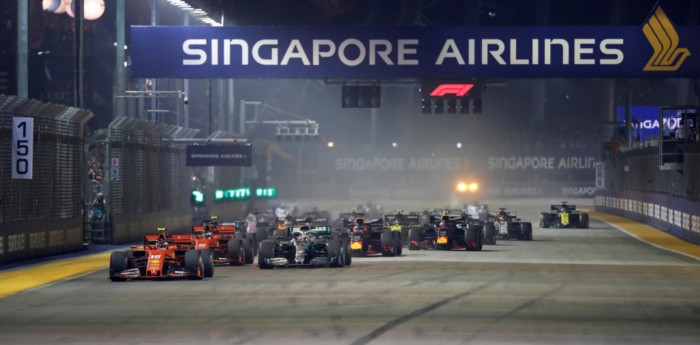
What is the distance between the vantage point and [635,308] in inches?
782

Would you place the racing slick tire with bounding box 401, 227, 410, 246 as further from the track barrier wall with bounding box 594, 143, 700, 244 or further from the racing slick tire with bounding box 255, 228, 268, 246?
the track barrier wall with bounding box 594, 143, 700, 244

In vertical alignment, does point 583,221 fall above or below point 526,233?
above

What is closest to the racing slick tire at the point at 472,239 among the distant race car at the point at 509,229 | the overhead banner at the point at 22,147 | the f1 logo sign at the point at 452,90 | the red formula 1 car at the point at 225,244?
the f1 logo sign at the point at 452,90

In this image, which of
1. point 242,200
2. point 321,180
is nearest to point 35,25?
point 242,200

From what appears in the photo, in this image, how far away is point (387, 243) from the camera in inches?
1334

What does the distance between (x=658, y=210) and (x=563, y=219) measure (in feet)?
15.8

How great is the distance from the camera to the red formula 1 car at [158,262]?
2478 cm

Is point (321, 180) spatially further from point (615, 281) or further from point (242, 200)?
point (615, 281)

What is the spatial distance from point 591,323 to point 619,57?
1825 centimetres

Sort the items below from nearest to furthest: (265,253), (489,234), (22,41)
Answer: (265,253) → (22,41) → (489,234)

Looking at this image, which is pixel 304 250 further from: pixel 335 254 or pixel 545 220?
pixel 545 220

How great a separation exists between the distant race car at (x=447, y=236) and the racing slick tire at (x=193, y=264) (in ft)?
43.8

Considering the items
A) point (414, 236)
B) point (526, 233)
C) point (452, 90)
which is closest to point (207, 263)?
point (452, 90)

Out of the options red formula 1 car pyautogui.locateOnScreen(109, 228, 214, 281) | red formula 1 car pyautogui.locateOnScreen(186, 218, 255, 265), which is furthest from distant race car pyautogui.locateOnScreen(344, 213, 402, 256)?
red formula 1 car pyautogui.locateOnScreen(109, 228, 214, 281)
